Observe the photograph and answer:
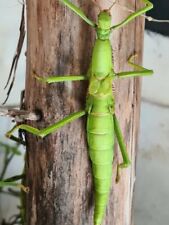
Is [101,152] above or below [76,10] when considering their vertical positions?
below

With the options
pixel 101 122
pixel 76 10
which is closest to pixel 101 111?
pixel 101 122

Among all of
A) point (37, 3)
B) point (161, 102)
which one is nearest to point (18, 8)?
point (161, 102)

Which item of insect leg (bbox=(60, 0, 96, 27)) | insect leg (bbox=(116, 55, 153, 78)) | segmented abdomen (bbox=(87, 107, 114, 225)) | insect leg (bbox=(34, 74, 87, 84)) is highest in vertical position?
insect leg (bbox=(60, 0, 96, 27))

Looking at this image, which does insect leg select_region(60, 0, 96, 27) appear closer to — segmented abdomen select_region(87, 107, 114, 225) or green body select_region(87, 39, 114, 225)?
green body select_region(87, 39, 114, 225)

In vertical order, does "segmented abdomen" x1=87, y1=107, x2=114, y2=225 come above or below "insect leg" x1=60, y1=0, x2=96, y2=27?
below

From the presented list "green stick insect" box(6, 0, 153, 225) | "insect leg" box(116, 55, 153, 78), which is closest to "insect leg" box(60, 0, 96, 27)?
"green stick insect" box(6, 0, 153, 225)

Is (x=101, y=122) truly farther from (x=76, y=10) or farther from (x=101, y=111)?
(x=76, y=10)

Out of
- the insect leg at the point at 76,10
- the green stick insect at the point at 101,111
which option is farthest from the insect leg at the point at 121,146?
the insect leg at the point at 76,10
